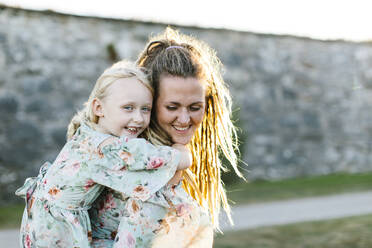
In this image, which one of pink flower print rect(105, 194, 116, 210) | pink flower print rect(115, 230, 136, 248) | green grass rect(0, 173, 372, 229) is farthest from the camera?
green grass rect(0, 173, 372, 229)

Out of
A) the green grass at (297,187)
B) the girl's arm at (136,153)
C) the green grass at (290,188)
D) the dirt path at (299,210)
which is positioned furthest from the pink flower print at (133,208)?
the green grass at (297,187)

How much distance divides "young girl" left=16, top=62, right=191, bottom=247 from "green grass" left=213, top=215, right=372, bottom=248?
115 inches

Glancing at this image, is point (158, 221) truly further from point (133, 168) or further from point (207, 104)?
point (207, 104)

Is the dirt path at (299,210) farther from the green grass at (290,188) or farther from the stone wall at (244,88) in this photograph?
the stone wall at (244,88)

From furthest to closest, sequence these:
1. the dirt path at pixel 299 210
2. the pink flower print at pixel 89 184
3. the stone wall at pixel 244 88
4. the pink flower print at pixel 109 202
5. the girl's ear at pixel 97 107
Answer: the stone wall at pixel 244 88
the dirt path at pixel 299 210
the girl's ear at pixel 97 107
the pink flower print at pixel 109 202
the pink flower print at pixel 89 184

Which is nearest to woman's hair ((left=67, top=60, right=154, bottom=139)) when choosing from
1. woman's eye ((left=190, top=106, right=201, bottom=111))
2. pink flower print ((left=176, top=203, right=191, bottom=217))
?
woman's eye ((left=190, top=106, right=201, bottom=111))

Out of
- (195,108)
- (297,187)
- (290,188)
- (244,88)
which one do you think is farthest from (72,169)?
(244,88)

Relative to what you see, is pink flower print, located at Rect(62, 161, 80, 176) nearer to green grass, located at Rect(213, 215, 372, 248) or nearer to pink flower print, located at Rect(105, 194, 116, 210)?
pink flower print, located at Rect(105, 194, 116, 210)

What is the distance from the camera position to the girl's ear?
2406mm

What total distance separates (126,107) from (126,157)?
0.29 metres

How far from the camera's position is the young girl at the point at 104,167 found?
6.98 ft

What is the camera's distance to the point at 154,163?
7.00 feet

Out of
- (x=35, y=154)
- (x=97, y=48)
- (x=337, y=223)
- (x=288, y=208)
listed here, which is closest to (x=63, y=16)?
(x=97, y=48)

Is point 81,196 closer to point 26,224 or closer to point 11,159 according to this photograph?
point 26,224
